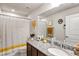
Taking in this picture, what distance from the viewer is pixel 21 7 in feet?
4.62

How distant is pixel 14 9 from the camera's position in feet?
4.62

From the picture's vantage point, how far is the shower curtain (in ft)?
4.66

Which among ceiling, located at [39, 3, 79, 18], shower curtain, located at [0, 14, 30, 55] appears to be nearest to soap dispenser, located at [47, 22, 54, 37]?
ceiling, located at [39, 3, 79, 18]

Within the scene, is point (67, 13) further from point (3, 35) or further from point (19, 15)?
point (3, 35)

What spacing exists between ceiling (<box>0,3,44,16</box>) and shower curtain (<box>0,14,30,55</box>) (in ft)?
0.38

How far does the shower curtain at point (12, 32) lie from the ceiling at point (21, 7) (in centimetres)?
11

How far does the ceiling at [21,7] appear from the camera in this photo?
1.36 meters

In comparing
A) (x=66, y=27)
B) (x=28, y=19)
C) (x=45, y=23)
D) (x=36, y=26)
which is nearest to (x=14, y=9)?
(x=28, y=19)

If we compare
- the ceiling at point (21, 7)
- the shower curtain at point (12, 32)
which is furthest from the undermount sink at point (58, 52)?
the ceiling at point (21, 7)

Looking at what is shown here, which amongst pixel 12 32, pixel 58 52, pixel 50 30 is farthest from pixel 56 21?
pixel 12 32

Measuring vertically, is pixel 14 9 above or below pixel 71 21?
above

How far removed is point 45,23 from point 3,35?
2.52ft

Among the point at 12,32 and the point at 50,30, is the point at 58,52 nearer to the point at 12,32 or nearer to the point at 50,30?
the point at 50,30

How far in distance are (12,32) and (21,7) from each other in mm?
463
